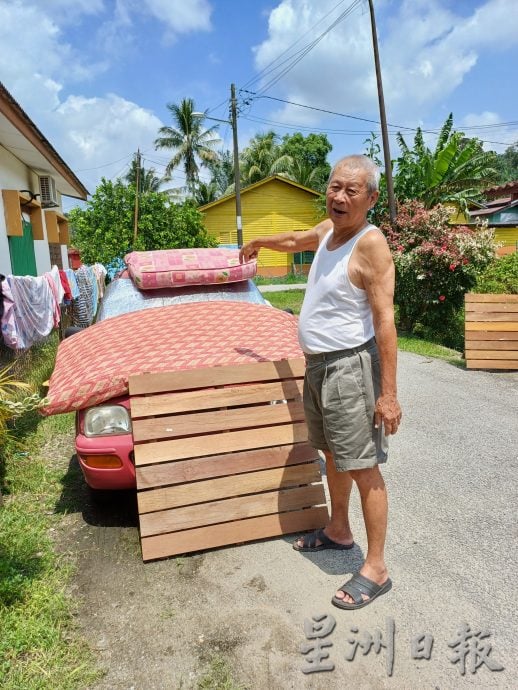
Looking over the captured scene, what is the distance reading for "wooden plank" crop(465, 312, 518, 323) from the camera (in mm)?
7047

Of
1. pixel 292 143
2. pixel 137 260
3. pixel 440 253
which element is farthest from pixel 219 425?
pixel 292 143

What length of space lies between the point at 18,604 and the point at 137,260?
3.05 m

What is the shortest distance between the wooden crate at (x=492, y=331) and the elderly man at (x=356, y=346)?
17.8 feet

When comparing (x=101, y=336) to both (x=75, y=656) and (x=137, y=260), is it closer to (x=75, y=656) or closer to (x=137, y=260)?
(x=137, y=260)

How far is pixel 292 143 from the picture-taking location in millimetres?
42375

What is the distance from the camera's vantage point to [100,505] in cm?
337

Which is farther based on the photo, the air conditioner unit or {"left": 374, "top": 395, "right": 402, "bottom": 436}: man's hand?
the air conditioner unit

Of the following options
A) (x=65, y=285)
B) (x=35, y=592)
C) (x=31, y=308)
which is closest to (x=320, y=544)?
(x=35, y=592)

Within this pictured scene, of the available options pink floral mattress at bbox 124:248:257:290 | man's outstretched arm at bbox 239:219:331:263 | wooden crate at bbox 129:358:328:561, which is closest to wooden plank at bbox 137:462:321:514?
wooden crate at bbox 129:358:328:561

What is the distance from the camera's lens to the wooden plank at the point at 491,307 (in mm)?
7055

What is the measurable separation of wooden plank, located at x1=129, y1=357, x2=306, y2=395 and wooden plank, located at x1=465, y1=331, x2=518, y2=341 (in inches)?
194

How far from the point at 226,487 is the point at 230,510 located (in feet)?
0.43

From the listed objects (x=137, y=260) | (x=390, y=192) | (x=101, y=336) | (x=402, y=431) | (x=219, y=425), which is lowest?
(x=402, y=431)

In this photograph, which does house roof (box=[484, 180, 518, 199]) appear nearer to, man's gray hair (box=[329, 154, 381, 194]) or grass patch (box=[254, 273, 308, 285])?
grass patch (box=[254, 273, 308, 285])
